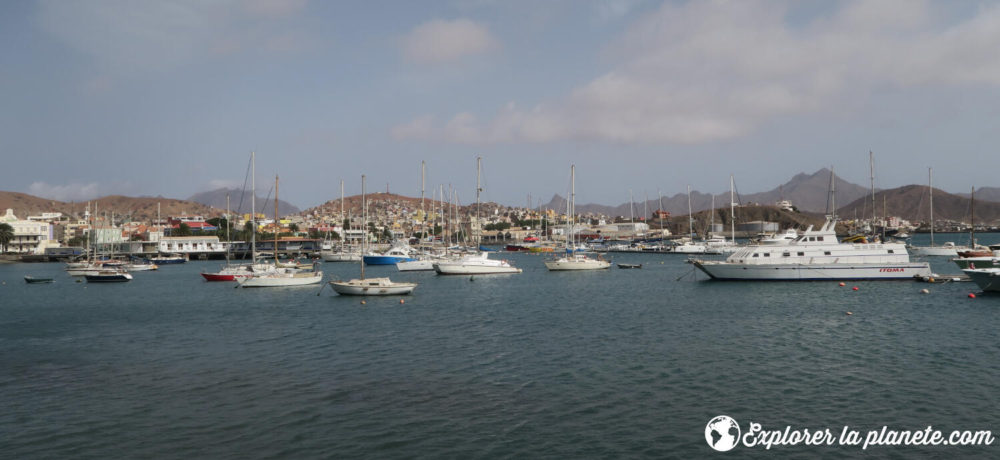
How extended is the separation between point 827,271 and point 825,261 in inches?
34.8

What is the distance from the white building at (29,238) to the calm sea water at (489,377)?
138 meters

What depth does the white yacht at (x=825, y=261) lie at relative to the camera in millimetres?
49344

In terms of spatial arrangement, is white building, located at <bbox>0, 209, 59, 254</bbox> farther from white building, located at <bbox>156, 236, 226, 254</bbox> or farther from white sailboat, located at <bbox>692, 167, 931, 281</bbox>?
white sailboat, located at <bbox>692, 167, 931, 281</bbox>

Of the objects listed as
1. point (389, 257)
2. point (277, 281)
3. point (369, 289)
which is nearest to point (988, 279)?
point (369, 289)

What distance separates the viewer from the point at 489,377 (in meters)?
20.1

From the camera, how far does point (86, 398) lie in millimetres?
18328

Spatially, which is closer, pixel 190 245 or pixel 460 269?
pixel 460 269

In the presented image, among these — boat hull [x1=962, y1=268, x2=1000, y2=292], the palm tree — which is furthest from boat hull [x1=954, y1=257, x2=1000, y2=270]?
Answer: the palm tree

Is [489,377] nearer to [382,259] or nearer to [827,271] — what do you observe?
[827,271]

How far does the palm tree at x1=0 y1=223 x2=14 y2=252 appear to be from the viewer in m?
143

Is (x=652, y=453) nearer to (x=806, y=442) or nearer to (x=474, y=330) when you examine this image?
(x=806, y=442)

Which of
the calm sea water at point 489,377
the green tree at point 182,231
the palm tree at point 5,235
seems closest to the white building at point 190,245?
the palm tree at point 5,235

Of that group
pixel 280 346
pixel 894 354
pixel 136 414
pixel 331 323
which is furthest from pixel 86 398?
pixel 894 354
